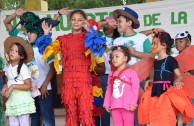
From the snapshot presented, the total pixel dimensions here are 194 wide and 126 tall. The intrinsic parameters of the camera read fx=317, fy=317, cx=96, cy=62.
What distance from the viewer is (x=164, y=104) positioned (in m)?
3.34

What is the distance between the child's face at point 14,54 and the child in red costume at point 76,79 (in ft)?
2.12

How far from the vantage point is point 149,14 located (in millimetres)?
6715

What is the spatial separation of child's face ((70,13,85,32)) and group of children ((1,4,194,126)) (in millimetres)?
11

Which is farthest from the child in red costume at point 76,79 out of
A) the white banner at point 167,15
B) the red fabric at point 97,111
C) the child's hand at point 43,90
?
the white banner at point 167,15

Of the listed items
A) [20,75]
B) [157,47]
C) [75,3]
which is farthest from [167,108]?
[75,3]

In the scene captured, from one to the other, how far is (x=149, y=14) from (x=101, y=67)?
11.4 ft

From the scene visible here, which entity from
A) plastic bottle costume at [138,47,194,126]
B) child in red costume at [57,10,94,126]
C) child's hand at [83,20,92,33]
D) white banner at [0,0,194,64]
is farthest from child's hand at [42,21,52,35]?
white banner at [0,0,194,64]

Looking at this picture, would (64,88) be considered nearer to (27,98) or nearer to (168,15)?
(27,98)

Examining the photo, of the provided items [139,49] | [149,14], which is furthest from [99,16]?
[139,49]

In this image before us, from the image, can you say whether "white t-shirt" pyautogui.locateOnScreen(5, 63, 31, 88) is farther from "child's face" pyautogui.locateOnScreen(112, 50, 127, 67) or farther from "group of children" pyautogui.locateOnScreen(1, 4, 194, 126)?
"child's face" pyautogui.locateOnScreen(112, 50, 127, 67)

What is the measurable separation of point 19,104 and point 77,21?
3.81ft

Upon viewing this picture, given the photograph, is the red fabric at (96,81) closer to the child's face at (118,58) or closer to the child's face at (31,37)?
the child's face at (118,58)

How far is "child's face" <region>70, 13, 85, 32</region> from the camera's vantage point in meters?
3.46

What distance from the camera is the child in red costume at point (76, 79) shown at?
329 centimetres
